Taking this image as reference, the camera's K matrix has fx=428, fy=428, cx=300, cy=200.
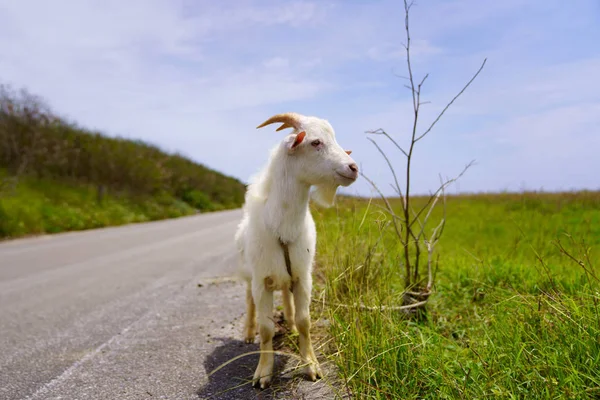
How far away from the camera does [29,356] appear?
3984 mm

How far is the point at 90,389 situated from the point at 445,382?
8.45ft

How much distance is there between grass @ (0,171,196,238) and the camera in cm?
1324

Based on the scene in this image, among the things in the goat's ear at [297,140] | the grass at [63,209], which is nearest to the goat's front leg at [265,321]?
the goat's ear at [297,140]

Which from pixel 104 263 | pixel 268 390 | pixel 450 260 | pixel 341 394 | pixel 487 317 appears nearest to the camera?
pixel 341 394

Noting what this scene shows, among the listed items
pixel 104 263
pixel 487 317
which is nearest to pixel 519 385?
pixel 487 317

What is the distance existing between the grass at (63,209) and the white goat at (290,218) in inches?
480

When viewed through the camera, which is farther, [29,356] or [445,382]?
[29,356]

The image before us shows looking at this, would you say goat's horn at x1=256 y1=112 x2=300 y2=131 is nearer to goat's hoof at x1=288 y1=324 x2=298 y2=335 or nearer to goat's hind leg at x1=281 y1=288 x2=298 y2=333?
goat's hind leg at x1=281 y1=288 x2=298 y2=333

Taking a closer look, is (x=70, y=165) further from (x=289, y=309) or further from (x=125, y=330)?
(x=289, y=309)

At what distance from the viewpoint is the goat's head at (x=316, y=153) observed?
9.70 feet

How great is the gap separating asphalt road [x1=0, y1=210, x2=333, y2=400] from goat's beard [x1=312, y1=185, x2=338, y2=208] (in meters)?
1.31

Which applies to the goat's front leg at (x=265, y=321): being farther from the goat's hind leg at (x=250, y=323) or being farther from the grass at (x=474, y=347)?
the goat's hind leg at (x=250, y=323)

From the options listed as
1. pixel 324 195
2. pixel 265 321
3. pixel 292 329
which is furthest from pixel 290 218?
pixel 292 329

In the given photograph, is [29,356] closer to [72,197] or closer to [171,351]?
[171,351]
